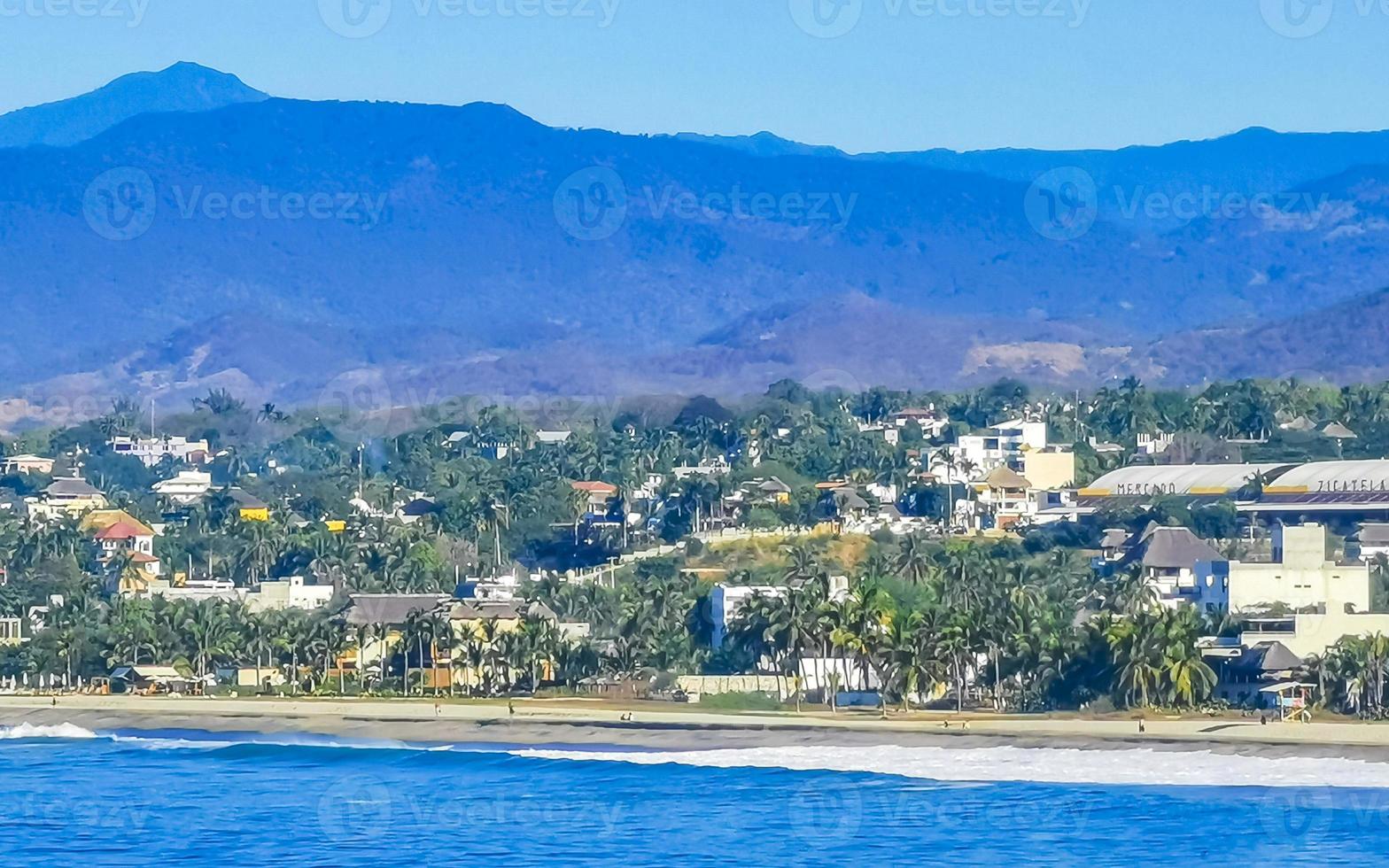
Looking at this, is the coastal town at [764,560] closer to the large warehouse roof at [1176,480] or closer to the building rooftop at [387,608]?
the building rooftop at [387,608]

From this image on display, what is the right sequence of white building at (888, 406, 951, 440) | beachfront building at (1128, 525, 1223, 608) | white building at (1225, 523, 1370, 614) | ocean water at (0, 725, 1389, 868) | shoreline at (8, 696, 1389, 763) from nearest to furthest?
1. ocean water at (0, 725, 1389, 868)
2. shoreline at (8, 696, 1389, 763)
3. white building at (1225, 523, 1370, 614)
4. beachfront building at (1128, 525, 1223, 608)
5. white building at (888, 406, 951, 440)

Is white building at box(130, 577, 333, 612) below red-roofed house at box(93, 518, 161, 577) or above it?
below

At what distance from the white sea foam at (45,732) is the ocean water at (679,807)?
2.39 m

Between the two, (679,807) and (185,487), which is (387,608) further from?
(185,487)

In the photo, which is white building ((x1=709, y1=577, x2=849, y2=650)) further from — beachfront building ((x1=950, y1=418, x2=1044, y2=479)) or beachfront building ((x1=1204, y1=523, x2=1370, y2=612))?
beachfront building ((x1=950, y1=418, x2=1044, y2=479))

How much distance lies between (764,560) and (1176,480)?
60.8ft

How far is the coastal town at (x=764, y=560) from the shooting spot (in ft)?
180

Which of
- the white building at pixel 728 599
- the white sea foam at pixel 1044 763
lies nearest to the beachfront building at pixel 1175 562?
the white building at pixel 728 599

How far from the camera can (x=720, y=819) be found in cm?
4488

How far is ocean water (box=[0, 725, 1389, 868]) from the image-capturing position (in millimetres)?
41812

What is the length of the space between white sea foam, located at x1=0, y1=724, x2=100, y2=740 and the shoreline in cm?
35

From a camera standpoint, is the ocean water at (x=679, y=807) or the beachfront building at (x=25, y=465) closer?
the ocean water at (x=679, y=807)

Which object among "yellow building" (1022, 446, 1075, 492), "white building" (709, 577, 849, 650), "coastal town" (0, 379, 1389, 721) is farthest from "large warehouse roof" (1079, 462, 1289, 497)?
"white building" (709, 577, 849, 650)

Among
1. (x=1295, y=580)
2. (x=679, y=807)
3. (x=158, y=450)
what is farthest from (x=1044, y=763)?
(x=158, y=450)
